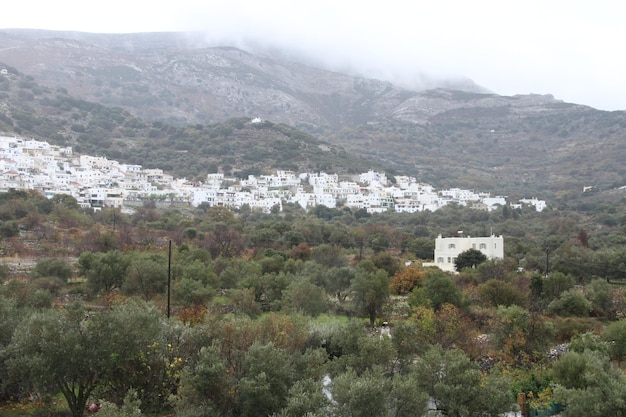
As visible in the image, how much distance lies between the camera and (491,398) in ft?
39.8

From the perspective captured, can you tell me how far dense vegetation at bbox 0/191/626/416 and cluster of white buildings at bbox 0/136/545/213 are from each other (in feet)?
113

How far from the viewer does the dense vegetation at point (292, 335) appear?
1175cm

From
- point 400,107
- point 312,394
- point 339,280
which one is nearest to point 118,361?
point 312,394

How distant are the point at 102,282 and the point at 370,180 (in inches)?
2980

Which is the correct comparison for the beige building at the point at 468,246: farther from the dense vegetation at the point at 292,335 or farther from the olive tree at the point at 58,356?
the olive tree at the point at 58,356

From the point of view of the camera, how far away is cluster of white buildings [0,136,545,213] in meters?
73.2

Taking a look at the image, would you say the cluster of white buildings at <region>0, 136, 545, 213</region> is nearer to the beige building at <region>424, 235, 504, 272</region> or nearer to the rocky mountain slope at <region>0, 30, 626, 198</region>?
the rocky mountain slope at <region>0, 30, 626, 198</region>

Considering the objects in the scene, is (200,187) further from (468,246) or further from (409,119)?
(409,119)

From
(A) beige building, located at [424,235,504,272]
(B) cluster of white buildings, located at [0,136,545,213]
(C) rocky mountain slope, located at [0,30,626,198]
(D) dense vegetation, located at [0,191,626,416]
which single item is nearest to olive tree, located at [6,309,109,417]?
(D) dense vegetation, located at [0,191,626,416]

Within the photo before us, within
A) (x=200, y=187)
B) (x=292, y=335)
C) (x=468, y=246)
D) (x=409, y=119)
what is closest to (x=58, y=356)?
(x=292, y=335)

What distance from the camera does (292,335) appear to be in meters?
14.9

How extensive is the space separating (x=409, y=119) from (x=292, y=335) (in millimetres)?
163448

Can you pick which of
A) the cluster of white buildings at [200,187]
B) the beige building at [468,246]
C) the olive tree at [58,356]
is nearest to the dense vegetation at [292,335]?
the olive tree at [58,356]

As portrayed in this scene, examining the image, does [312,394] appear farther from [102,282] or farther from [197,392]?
[102,282]
